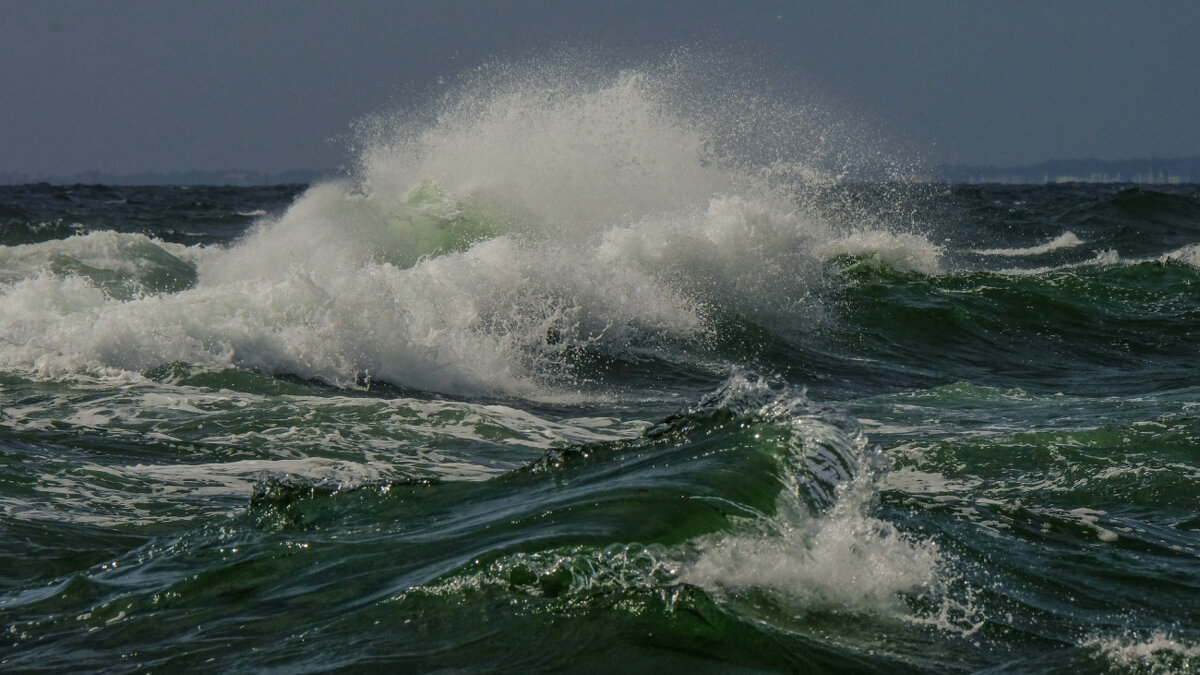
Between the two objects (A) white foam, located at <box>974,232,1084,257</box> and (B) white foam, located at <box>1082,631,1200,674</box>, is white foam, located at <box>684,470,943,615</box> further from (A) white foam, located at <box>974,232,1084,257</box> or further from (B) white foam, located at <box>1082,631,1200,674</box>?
(A) white foam, located at <box>974,232,1084,257</box>

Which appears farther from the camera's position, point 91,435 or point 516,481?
point 91,435

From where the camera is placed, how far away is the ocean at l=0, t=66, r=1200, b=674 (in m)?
3.67

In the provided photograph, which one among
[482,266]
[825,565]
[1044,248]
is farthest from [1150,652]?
[1044,248]

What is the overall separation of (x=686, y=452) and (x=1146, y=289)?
14.8 meters

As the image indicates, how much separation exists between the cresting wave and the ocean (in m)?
0.05

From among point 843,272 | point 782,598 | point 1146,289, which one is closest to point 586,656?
point 782,598

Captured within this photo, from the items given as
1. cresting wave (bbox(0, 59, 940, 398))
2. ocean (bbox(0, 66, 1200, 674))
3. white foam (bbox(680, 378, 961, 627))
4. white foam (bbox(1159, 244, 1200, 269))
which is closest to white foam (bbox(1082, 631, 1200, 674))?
ocean (bbox(0, 66, 1200, 674))

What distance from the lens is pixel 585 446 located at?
548cm

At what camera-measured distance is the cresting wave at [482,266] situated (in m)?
9.79

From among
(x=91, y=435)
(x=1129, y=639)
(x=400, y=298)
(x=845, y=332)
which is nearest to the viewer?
(x=1129, y=639)

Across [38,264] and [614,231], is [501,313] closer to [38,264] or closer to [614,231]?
[614,231]

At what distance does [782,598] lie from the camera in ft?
12.3

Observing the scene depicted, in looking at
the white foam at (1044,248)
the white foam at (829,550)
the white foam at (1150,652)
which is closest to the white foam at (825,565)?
the white foam at (829,550)

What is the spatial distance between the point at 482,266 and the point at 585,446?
6.78 metres
